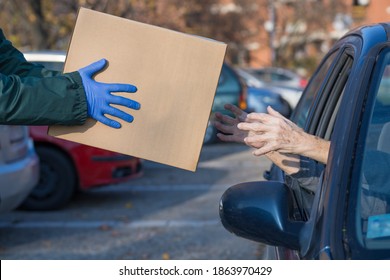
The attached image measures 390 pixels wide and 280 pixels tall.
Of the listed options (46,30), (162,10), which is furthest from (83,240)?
(162,10)

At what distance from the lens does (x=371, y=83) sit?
2648 mm

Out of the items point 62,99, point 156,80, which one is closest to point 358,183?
point 156,80

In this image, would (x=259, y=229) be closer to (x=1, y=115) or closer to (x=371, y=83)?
(x=371, y=83)

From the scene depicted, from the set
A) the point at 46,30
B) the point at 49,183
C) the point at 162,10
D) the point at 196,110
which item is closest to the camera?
the point at 196,110

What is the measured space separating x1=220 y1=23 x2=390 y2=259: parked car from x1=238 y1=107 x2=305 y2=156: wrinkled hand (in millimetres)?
134

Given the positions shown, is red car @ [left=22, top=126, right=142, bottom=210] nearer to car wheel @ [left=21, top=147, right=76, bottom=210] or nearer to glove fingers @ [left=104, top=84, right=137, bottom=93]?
car wheel @ [left=21, top=147, right=76, bottom=210]

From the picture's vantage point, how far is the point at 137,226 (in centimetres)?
785

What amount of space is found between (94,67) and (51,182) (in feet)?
19.6

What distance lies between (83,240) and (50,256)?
688 mm

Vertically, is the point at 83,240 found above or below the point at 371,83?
below

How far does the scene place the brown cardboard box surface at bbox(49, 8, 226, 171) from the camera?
9.06 feet

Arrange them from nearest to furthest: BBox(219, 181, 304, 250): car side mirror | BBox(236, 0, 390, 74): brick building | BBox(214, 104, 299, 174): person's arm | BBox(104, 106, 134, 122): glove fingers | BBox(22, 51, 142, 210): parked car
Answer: BBox(219, 181, 304, 250): car side mirror, BBox(104, 106, 134, 122): glove fingers, BBox(214, 104, 299, 174): person's arm, BBox(22, 51, 142, 210): parked car, BBox(236, 0, 390, 74): brick building

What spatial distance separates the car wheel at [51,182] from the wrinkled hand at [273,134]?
602cm

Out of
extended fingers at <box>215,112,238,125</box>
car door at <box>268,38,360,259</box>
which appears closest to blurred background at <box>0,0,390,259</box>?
car door at <box>268,38,360,259</box>
